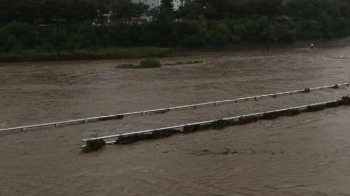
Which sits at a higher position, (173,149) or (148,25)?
(148,25)

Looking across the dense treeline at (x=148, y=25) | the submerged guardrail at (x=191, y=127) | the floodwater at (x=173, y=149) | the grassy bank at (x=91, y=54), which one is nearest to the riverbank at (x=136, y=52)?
the grassy bank at (x=91, y=54)

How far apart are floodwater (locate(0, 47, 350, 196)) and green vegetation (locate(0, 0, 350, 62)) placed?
701 inches

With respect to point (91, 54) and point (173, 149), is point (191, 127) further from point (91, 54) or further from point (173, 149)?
point (91, 54)

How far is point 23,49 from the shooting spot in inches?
1342

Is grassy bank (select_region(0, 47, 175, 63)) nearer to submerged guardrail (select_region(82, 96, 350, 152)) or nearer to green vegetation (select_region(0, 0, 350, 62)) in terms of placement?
green vegetation (select_region(0, 0, 350, 62))

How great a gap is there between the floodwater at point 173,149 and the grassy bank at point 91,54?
14.6 metres

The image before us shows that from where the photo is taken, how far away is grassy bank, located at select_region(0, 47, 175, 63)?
105 feet

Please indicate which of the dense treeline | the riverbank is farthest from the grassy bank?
the dense treeline

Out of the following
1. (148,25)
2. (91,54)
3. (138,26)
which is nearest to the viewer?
(91,54)

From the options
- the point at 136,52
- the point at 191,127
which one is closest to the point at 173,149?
the point at 191,127

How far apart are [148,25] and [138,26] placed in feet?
3.81

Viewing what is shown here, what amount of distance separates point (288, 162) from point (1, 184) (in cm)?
466

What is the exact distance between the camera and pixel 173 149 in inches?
357

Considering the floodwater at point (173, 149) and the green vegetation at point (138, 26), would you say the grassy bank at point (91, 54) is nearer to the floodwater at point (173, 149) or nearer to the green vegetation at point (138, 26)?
the green vegetation at point (138, 26)
